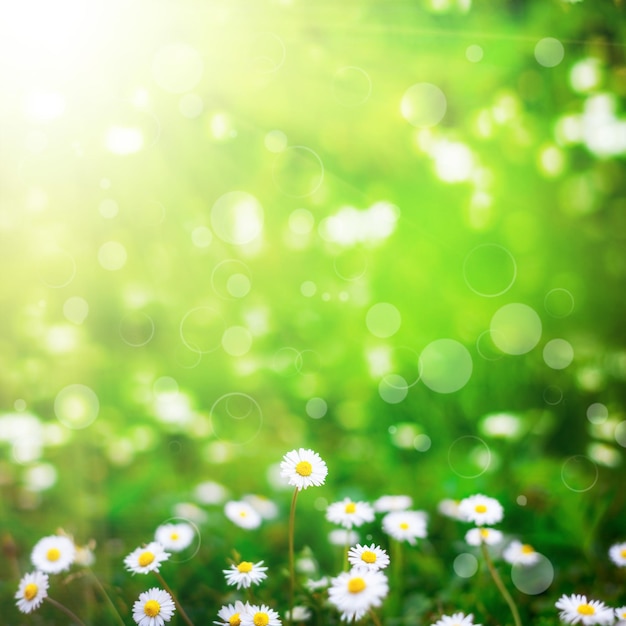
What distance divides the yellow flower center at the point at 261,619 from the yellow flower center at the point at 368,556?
0.39 ft

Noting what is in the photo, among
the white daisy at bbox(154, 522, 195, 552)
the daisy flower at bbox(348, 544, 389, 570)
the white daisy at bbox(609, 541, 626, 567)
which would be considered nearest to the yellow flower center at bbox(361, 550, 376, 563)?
the daisy flower at bbox(348, 544, 389, 570)

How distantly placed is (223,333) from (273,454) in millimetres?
381

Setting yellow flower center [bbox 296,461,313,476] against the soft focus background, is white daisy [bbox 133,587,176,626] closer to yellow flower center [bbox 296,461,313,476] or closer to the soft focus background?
yellow flower center [bbox 296,461,313,476]

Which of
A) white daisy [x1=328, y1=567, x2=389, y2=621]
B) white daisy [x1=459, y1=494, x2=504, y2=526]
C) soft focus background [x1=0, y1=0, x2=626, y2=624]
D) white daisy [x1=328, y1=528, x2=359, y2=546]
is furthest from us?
soft focus background [x1=0, y1=0, x2=626, y2=624]

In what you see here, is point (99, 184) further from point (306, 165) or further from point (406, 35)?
point (406, 35)

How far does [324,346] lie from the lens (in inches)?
69.7

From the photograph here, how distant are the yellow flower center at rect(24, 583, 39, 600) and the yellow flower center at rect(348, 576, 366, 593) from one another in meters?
0.37

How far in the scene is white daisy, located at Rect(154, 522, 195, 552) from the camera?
0.88 metres

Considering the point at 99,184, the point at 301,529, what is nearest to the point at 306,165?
the point at 99,184

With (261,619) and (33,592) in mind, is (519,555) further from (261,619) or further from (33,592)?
(33,592)

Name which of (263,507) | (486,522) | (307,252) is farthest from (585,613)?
(307,252)

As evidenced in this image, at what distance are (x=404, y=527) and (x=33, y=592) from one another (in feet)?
1.58

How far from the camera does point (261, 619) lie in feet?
2.21

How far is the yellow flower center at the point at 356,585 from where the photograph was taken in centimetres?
62
